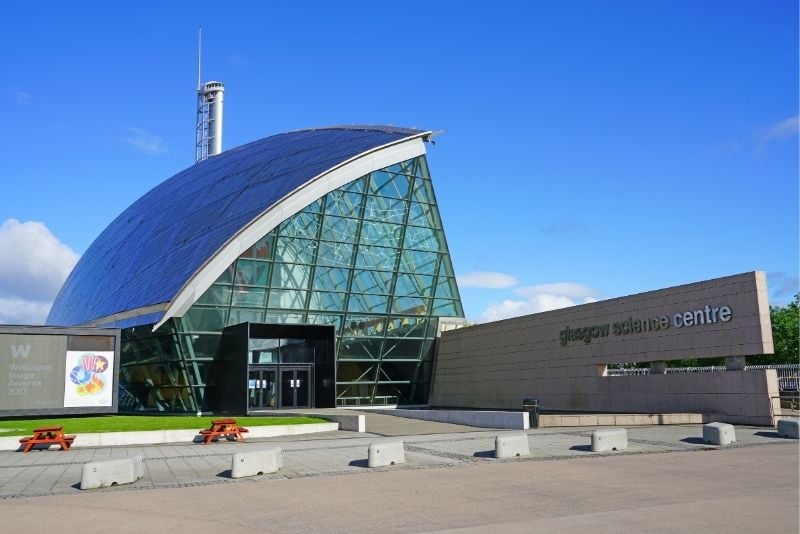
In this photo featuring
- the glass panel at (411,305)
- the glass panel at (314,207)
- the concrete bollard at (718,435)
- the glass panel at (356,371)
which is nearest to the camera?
the concrete bollard at (718,435)

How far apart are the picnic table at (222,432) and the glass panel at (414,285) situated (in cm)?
1827

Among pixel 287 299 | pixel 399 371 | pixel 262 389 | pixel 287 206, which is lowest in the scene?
pixel 262 389

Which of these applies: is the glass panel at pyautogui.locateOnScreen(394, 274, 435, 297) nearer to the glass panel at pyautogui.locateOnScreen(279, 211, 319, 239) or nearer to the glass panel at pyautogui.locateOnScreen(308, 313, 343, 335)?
the glass panel at pyautogui.locateOnScreen(308, 313, 343, 335)

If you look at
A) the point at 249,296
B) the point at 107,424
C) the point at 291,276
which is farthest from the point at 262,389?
the point at 107,424

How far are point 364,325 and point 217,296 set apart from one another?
834 centimetres

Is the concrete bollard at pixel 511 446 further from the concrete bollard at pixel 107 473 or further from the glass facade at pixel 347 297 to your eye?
the glass facade at pixel 347 297

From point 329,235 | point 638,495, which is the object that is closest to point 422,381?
point 329,235

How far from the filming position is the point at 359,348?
1596 inches

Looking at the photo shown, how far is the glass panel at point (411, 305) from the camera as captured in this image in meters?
41.3

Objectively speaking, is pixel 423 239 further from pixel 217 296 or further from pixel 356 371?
pixel 217 296

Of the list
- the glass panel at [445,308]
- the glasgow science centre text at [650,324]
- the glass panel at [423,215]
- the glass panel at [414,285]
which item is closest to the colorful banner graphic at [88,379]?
the glass panel at [414,285]

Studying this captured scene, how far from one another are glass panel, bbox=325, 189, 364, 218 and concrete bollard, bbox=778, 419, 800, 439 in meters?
25.1

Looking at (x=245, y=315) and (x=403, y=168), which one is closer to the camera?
(x=245, y=315)

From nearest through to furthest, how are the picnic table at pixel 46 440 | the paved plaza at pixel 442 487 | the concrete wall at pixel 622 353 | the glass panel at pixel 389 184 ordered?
the paved plaza at pixel 442 487 < the picnic table at pixel 46 440 < the concrete wall at pixel 622 353 < the glass panel at pixel 389 184
